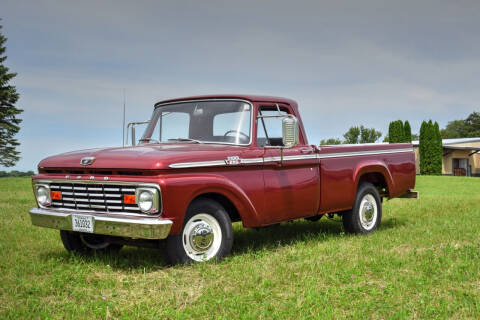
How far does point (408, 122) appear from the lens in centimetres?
4359

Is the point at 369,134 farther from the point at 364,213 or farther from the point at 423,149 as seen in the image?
the point at 364,213

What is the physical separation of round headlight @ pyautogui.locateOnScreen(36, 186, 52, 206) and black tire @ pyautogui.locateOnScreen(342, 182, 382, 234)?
4.62 m

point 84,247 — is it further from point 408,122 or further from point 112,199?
point 408,122

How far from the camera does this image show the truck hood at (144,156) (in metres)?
5.50

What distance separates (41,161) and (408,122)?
134ft

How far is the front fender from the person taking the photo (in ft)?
17.9

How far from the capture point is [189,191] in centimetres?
562

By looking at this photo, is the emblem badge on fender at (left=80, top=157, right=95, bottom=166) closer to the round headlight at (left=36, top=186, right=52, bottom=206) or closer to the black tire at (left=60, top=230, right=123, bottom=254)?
the round headlight at (left=36, top=186, right=52, bottom=206)

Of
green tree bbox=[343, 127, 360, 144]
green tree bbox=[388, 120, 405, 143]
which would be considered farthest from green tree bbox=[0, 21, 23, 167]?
green tree bbox=[343, 127, 360, 144]

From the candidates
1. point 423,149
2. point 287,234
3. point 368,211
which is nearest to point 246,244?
point 287,234

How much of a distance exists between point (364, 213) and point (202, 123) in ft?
11.2

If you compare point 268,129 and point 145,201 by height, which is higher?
point 268,129

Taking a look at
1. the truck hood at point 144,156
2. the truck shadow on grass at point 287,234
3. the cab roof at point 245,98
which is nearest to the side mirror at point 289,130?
the truck hood at point 144,156

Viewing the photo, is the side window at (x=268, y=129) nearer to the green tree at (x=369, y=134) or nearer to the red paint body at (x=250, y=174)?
the red paint body at (x=250, y=174)
